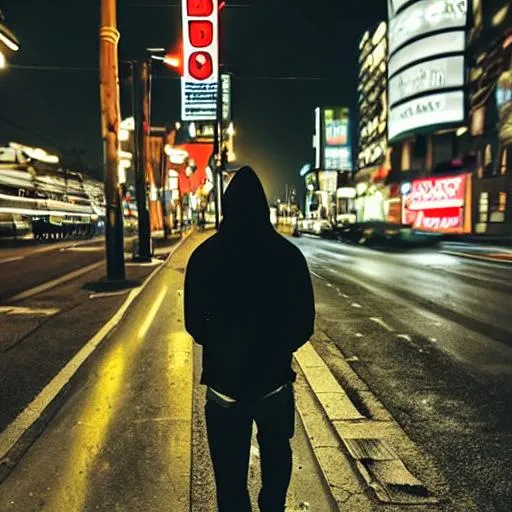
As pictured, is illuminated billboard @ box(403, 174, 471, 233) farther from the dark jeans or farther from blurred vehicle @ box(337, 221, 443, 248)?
the dark jeans

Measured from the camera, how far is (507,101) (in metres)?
31.2

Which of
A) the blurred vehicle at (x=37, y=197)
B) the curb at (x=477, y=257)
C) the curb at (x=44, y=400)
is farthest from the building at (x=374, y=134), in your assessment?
the curb at (x=44, y=400)

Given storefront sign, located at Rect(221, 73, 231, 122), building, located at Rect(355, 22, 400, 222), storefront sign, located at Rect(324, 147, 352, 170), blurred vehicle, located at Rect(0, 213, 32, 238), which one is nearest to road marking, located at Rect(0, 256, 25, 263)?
blurred vehicle, located at Rect(0, 213, 32, 238)

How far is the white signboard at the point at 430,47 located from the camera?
44.1 metres

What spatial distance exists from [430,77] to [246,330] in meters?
49.9

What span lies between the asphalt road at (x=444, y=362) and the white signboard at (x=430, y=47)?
38721 millimetres

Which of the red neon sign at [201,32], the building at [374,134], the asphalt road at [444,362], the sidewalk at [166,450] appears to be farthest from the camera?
the building at [374,134]

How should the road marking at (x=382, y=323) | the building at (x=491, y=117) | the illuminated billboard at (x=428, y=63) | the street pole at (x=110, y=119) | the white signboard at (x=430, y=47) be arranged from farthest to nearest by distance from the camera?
the white signboard at (x=430, y=47), the illuminated billboard at (x=428, y=63), the building at (x=491, y=117), the street pole at (x=110, y=119), the road marking at (x=382, y=323)

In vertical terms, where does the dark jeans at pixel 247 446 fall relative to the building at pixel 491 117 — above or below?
below

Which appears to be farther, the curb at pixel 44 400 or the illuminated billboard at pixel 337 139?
the illuminated billboard at pixel 337 139

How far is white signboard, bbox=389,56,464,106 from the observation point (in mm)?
44031

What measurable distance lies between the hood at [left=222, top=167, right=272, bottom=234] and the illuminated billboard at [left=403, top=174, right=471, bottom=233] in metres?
37.9

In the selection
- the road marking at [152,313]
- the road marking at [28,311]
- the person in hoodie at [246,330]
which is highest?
the person in hoodie at [246,330]

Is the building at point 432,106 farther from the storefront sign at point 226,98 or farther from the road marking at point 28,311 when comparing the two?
the storefront sign at point 226,98
